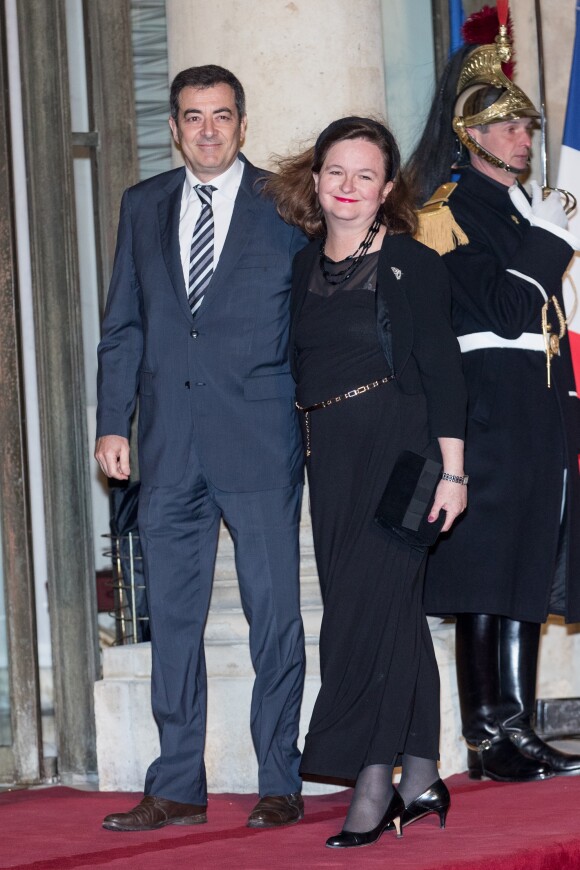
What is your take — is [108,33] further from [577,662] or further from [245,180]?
[577,662]

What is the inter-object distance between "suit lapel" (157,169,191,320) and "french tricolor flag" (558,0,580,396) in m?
1.59

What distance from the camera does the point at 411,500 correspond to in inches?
134

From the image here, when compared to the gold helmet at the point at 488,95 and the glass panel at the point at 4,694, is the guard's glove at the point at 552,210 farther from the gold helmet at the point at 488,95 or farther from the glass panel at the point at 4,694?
the glass panel at the point at 4,694

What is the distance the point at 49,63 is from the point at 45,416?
1.28 m

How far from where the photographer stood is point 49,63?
513 cm

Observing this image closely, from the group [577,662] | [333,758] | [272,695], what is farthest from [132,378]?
[577,662]

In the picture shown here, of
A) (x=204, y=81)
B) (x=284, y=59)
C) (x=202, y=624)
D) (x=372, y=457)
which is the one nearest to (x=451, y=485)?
(x=372, y=457)

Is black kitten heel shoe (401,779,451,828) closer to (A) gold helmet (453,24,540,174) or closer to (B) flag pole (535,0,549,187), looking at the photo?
(A) gold helmet (453,24,540,174)

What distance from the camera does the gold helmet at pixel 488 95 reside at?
13.7 ft

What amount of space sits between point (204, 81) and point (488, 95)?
35.4 inches

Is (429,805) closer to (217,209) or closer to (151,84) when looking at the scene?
(217,209)

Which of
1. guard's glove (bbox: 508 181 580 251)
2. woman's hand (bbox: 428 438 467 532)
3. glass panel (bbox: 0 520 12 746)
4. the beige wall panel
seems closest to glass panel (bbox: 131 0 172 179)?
the beige wall panel

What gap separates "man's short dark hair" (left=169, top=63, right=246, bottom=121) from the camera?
3895mm

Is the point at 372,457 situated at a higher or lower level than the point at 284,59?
lower
